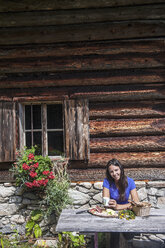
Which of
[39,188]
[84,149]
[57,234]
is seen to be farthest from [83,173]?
[57,234]

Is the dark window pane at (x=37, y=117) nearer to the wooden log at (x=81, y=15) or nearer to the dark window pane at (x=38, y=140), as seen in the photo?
the dark window pane at (x=38, y=140)

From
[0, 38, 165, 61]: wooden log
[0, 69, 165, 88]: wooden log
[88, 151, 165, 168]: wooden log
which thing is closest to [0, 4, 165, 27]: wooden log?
[0, 38, 165, 61]: wooden log

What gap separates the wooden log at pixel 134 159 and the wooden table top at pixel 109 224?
1769 mm

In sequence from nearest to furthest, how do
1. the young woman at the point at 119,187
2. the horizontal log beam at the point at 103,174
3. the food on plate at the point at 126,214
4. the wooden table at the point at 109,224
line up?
1. the wooden table at the point at 109,224
2. the food on plate at the point at 126,214
3. the young woman at the point at 119,187
4. the horizontal log beam at the point at 103,174

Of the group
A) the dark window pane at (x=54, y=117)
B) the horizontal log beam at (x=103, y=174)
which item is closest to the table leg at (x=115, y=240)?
the horizontal log beam at (x=103, y=174)

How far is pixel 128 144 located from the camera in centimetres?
521

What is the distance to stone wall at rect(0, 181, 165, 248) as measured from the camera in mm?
5031

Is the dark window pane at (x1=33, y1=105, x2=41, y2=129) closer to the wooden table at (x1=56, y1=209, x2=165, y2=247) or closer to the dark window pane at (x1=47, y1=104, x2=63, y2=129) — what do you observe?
the dark window pane at (x1=47, y1=104, x2=63, y2=129)

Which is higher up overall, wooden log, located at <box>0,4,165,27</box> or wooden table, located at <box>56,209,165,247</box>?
wooden log, located at <box>0,4,165,27</box>

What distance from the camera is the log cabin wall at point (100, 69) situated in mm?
5156

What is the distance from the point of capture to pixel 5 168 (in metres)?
5.27

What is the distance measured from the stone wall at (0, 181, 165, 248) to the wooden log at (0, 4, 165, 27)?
3090mm

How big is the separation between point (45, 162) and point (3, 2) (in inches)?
121

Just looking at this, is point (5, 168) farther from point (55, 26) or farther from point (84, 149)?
point (55, 26)
